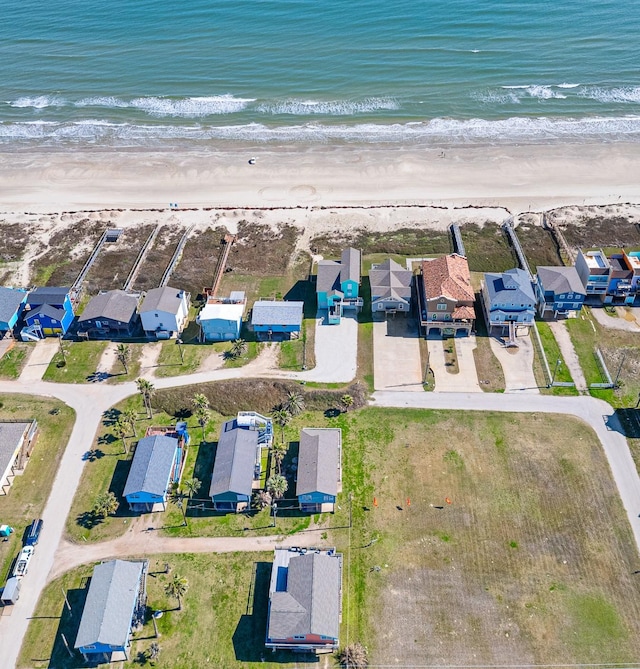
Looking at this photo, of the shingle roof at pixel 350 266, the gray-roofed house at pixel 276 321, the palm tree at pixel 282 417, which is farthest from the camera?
the shingle roof at pixel 350 266

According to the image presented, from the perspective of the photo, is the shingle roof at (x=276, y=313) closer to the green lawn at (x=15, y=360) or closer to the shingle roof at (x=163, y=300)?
the shingle roof at (x=163, y=300)

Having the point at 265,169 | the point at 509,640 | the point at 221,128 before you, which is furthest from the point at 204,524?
the point at 221,128

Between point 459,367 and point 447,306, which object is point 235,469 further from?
point 447,306

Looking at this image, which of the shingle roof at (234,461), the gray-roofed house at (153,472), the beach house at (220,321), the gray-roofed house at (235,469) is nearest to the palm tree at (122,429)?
the gray-roofed house at (153,472)

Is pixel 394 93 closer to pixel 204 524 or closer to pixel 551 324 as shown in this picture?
pixel 551 324

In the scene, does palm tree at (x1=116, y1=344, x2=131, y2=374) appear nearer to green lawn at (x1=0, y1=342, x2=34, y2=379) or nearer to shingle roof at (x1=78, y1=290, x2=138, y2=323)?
shingle roof at (x1=78, y1=290, x2=138, y2=323)

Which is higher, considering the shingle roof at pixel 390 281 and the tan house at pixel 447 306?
the shingle roof at pixel 390 281
